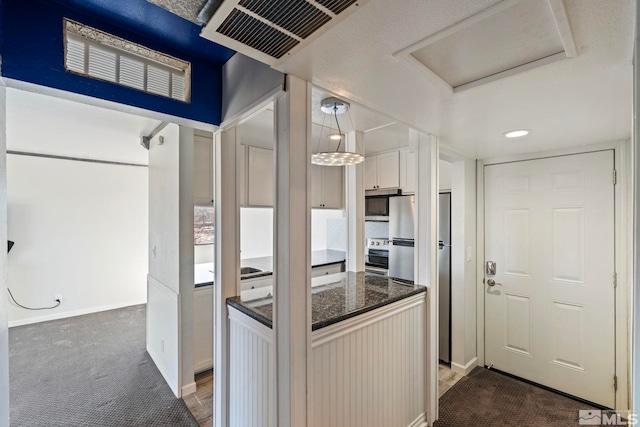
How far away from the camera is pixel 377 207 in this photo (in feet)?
10.6

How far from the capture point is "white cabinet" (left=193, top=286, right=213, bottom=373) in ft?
8.28

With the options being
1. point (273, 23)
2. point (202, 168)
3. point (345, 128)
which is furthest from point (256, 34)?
point (202, 168)

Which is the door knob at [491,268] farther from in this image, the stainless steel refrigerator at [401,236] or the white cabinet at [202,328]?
the white cabinet at [202,328]

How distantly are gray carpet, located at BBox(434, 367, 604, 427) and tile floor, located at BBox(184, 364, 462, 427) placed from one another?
65 millimetres

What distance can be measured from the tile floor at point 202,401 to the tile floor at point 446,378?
186 centimetres

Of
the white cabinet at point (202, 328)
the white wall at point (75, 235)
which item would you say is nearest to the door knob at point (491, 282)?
the white cabinet at point (202, 328)

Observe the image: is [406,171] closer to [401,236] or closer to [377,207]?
[377,207]

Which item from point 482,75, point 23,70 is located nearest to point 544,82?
point 482,75

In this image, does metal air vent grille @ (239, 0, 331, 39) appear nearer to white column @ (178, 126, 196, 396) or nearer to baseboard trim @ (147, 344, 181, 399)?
white column @ (178, 126, 196, 396)

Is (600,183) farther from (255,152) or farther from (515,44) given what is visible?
(255,152)

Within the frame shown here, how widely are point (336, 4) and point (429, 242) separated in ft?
5.33

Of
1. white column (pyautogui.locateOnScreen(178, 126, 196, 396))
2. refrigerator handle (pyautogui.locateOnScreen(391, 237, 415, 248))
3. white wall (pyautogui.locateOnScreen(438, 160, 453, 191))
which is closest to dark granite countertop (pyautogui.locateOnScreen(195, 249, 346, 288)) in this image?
white column (pyautogui.locateOnScreen(178, 126, 196, 396))

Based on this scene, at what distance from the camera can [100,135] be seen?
3.09m

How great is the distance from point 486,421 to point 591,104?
7.14 ft
